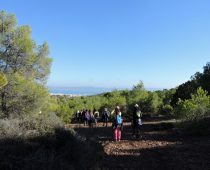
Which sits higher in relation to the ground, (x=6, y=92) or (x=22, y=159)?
(x=6, y=92)

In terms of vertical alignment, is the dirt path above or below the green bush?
below

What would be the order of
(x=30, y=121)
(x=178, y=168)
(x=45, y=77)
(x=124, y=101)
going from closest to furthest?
(x=178, y=168) < (x=30, y=121) < (x=45, y=77) < (x=124, y=101)

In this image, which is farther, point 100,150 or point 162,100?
point 162,100

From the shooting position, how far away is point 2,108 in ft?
109

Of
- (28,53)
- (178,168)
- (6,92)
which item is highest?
(28,53)

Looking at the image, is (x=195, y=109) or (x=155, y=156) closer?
(x=155, y=156)

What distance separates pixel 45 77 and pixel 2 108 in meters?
5.21

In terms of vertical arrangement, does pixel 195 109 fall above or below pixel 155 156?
above

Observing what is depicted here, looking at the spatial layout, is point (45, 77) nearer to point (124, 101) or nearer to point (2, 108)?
point (2, 108)

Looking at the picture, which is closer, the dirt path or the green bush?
the dirt path

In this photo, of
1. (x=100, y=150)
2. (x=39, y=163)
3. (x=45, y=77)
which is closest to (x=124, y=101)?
(x=45, y=77)

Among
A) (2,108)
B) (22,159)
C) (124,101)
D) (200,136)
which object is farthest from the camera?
(124,101)

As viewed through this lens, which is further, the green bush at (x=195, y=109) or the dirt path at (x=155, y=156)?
the green bush at (x=195, y=109)

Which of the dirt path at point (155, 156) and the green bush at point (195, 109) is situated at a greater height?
the green bush at point (195, 109)
